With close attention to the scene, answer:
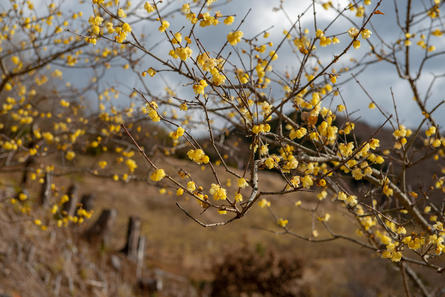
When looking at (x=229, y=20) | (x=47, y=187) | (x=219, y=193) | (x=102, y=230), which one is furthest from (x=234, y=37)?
(x=102, y=230)

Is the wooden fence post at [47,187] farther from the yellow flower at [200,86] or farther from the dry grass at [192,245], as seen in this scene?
the yellow flower at [200,86]

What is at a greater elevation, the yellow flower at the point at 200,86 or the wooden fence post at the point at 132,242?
the wooden fence post at the point at 132,242

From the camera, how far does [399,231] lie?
2324 millimetres

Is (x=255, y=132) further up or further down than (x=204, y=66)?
further down

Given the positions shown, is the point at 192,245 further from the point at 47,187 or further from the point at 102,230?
the point at 47,187

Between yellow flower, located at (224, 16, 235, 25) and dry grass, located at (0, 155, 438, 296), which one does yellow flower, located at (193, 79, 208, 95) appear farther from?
Result: dry grass, located at (0, 155, 438, 296)

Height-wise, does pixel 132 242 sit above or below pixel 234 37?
above

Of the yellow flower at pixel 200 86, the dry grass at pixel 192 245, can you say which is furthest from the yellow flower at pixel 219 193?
the dry grass at pixel 192 245

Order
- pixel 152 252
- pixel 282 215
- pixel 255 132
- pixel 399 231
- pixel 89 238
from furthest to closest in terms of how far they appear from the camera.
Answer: pixel 282 215 < pixel 152 252 < pixel 89 238 < pixel 399 231 < pixel 255 132

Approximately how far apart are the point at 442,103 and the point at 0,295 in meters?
6.17

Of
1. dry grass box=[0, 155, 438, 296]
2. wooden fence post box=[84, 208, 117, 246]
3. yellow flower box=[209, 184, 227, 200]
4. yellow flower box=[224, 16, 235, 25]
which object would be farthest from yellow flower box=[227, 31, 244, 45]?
wooden fence post box=[84, 208, 117, 246]

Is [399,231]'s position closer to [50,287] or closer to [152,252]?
[50,287]

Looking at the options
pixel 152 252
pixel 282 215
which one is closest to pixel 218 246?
pixel 152 252

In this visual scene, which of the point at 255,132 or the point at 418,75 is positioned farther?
the point at 418,75
